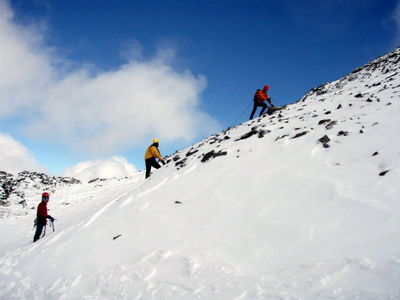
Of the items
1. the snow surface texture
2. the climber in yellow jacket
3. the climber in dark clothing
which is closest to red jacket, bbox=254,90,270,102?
the climber in dark clothing

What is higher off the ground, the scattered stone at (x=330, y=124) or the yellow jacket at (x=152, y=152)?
the yellow jacket at (x=152, y=152)

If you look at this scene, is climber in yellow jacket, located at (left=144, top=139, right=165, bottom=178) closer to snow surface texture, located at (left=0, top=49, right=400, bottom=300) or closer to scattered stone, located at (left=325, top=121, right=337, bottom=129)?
snow surface texture, located at (left=0, top=49, right=400, bottom=300)

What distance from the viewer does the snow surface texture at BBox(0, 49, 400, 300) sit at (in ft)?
13.7

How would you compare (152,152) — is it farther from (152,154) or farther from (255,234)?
(255,234)

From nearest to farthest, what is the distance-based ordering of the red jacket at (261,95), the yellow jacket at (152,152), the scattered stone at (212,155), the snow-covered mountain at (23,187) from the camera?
the scattered stone at (212,155) < the yellow jacket at (152,152) < the snow-covered mountain at (23,187) < the red jacket at (261,95)

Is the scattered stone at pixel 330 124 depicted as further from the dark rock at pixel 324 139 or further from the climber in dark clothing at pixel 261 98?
the climber in dark clothing at pixel 261 98

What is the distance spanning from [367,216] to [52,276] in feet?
20.9

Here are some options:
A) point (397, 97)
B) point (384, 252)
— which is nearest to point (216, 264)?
point (384, 252)

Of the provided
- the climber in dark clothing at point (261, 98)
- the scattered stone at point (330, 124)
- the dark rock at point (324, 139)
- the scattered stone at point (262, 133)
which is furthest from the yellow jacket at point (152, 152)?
the dark rock at point (324, 139)

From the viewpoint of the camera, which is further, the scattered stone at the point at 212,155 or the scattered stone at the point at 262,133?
the scattered stone at the point at 262,133

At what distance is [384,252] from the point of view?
4.09m

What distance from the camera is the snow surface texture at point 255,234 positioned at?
4180 millimetres

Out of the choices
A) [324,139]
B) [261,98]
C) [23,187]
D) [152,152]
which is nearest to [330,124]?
[324,139]

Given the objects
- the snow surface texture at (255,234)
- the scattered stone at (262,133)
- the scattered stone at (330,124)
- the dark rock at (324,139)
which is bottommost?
the snow surface texture at (255,234)
